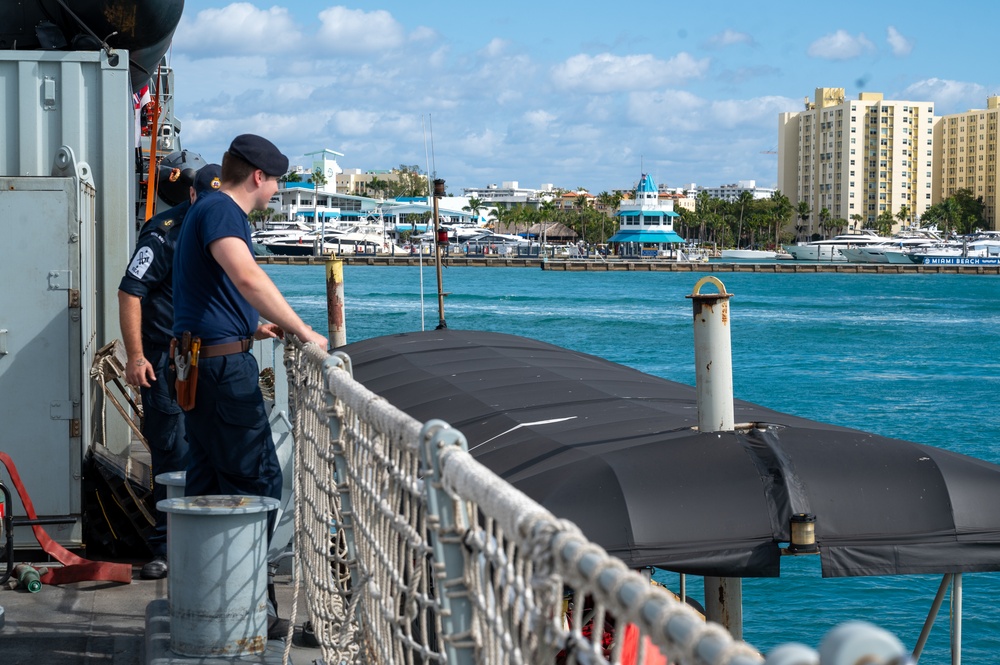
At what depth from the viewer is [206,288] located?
483 cm

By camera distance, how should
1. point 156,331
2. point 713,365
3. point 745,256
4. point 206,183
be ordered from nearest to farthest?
point 713,365
point 206,183
point 156,331
point 745,256

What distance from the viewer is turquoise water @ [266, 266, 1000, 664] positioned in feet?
52.9

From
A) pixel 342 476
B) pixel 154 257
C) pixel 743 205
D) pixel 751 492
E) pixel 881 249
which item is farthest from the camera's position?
pixel 743 205

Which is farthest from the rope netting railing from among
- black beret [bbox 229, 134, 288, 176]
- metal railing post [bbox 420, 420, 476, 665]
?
black beret [bbox 229, 134, 288, 176]

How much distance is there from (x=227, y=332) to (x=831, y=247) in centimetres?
16618

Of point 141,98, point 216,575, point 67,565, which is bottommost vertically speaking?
point 67,565

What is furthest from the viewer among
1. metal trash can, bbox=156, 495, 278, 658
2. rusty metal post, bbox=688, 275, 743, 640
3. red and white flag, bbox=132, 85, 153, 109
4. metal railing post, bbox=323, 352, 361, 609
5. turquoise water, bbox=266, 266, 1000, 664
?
turquoise water, bbox=266, 266, 1000, 664

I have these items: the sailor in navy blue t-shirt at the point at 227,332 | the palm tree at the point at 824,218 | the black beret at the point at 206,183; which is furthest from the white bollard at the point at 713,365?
the palm tree at the point at 824,218

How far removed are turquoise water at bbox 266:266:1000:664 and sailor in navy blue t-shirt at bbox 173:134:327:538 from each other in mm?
11215

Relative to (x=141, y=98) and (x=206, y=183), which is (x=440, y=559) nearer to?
(x=206, y=183)

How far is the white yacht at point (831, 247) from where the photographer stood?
160 meters

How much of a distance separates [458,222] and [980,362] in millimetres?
152730

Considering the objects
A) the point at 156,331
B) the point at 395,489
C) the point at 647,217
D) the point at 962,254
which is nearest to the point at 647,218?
the point at 647,217

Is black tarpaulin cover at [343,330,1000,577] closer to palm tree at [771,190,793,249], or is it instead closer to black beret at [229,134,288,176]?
black beret at [229,134,288,176]
